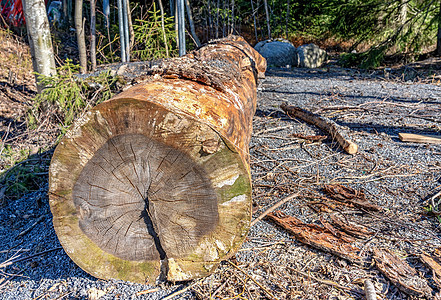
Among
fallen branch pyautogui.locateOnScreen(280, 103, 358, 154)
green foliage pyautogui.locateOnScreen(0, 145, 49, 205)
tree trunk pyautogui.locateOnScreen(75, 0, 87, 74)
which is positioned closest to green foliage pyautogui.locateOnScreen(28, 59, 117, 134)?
green foliage pyautogui.locateOnScreen(0, 145, 49, 205)

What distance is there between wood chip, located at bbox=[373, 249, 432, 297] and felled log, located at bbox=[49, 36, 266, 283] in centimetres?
87

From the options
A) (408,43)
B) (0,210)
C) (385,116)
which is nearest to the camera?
(0,210)

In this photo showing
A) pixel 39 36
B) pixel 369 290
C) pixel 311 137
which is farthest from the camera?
pixel 39 36

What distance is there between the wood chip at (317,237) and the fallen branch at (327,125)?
1411mm

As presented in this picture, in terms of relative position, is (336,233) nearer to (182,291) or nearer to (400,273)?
(400,273)

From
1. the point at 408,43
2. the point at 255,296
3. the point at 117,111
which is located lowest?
the point at 255,296

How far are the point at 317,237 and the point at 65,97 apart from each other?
10.9 ft

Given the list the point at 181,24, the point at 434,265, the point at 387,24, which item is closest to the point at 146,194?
the point at 434,265

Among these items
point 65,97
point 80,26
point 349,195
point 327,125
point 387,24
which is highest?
point 387,24

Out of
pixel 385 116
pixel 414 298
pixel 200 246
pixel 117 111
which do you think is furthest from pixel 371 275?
pixel 385 116

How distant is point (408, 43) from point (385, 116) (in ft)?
17.5

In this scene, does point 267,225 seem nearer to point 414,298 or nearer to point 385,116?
point 414,298

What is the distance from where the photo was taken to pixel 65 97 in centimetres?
402

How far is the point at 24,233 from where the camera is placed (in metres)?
→ 2.45
